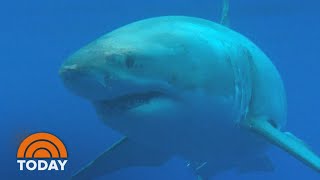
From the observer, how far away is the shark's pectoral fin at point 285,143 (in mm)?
4207

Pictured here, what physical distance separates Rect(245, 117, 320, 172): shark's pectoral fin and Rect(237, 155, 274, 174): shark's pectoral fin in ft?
5.99

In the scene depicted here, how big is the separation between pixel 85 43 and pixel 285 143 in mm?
18317

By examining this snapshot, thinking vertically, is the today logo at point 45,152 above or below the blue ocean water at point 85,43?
below

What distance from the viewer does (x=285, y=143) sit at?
429 cm

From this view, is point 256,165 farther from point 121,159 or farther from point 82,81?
point 82,81

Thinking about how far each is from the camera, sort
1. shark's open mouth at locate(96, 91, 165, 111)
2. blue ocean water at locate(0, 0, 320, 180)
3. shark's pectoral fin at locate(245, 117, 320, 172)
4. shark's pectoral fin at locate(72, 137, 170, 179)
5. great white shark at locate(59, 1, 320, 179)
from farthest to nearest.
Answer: blue ocean water at locate(0, 0, 320, 180)
shark's pectoral fin at locate(72, 137, 170, 179)
shark's pectoral fin at locate(245, 117, 320, 172)
shark's open mouth at locate(96, 91, 165, 111)
great white shark at locate(59, 1, 320, 179)

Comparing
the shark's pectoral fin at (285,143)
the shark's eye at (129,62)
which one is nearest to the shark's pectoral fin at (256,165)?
the shark's pectoral fin at (285,143)

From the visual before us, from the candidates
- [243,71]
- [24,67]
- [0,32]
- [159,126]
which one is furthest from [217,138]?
[24,67]

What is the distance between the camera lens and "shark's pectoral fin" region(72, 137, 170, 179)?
18.0ft

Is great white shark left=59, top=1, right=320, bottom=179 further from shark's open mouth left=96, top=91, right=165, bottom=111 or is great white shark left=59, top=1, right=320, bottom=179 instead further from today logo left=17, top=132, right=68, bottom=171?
today logo left=17, top=132, right=68, bottom=171

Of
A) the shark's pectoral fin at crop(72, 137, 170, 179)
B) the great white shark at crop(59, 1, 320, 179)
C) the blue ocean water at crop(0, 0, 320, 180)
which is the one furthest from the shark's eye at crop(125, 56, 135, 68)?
the blue ocean water at crop(0, 0, 320, 180)

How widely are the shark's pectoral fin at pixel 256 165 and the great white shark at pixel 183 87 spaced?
3.84 feet

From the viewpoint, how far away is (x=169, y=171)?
75.3ft

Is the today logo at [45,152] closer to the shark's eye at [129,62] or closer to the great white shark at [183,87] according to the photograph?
the great white shark at [183,87]
